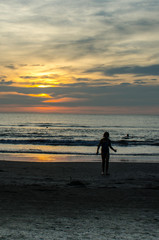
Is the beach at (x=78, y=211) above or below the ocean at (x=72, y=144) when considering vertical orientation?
below

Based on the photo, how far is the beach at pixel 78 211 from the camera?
4.98 m

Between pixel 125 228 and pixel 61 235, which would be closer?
pixel 61 235

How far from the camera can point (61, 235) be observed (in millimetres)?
4832

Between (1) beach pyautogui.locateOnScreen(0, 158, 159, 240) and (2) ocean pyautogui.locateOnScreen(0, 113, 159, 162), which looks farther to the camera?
(2) ocean pyautogui.locateOnScreen(0, 113, 159, 162)

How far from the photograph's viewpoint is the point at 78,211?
668cm

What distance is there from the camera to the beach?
498 cm

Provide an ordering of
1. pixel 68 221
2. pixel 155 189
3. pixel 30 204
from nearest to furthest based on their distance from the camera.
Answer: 1. pixel 68 221
2. pixel 30 204
3. pixel 155 189

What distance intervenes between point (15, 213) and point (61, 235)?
6.23ft

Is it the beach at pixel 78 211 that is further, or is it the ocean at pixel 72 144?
the ocean at pixel 72 144

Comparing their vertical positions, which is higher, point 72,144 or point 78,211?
point 72,144

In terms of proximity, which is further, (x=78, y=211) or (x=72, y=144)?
(x=72, y=144)

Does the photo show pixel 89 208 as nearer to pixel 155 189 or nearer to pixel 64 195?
pixel 64 195

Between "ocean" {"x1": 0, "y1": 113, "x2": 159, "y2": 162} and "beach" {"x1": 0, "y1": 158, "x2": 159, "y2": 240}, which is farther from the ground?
"ocean" {"x1": 0, "y1": 113, "x2": 159, "y2": 162}

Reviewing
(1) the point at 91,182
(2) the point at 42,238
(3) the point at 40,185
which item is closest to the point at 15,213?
(2) the point at 42,238
